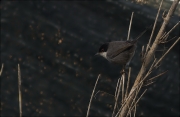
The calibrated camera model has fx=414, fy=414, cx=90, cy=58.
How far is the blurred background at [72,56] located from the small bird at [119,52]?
0.39 metres

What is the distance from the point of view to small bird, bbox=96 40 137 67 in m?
3.44

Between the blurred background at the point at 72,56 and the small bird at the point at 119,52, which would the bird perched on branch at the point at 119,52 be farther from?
the blurred background at the point at 72,56

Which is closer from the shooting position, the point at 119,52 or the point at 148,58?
the point at 148,58

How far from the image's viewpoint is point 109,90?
13.4 feet

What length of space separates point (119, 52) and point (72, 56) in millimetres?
683

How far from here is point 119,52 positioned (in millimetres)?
3531

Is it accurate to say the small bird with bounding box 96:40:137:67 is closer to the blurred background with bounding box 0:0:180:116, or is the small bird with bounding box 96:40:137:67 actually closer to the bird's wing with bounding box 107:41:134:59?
the bird's wing with bounding box 107:41:134:59

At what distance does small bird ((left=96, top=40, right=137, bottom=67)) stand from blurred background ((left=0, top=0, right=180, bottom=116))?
393 millimetres

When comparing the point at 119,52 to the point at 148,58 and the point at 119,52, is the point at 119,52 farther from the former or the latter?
the point at 148,58

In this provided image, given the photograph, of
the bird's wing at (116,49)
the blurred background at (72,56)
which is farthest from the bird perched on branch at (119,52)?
the blurred background at (72,56)

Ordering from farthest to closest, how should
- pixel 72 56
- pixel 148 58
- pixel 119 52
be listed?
1. pixel 72 56
2. pixel 119 52
3. pixel 148 58

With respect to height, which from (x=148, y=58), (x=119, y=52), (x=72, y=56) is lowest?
(x=72, y=56)

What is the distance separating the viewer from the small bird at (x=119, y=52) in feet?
11.3

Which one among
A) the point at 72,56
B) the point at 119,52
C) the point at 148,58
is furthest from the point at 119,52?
the point at 148,58
